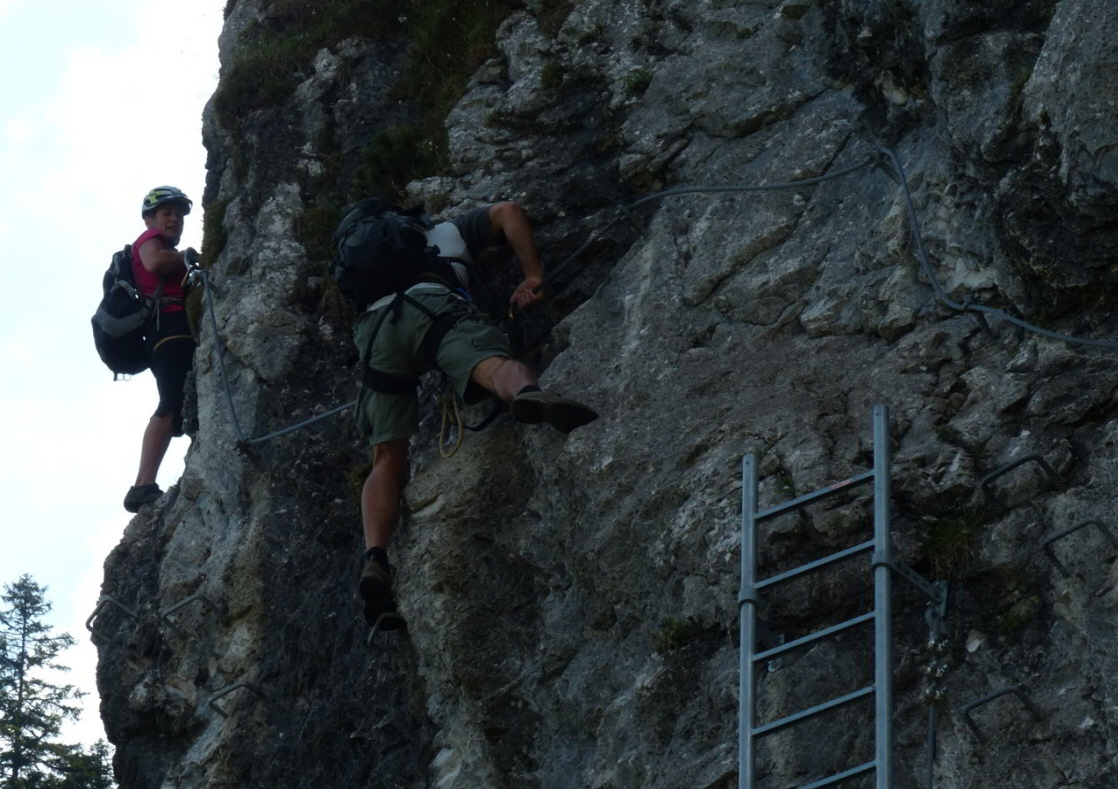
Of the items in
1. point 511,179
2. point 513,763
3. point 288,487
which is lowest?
point 513,763

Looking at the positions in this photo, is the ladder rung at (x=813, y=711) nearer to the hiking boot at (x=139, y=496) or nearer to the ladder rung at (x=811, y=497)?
the ladder rung at (x=811, y=497)

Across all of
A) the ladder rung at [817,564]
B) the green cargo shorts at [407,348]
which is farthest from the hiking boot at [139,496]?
the ladder rung at [817,564]

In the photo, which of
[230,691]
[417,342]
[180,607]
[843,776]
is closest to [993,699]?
[843,776]

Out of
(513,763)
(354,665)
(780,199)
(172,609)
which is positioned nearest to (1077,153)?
(780,199)

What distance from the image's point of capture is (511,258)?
10586 mm

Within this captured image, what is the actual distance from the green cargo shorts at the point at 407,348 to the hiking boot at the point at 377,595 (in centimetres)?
87

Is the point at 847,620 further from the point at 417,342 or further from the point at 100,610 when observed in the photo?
the point at 100,610

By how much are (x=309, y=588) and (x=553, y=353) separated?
2.03 meters

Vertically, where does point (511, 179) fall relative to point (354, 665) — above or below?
above

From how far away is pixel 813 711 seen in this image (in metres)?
6.62

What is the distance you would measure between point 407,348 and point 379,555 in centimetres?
125

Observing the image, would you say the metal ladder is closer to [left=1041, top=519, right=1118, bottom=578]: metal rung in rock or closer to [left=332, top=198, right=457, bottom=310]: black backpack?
[left=1041, top=519, right=1118, bottom=578]: metal rung in rock

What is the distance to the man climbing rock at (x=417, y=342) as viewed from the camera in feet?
30.9

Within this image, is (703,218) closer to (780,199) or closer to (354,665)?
(780,199)
